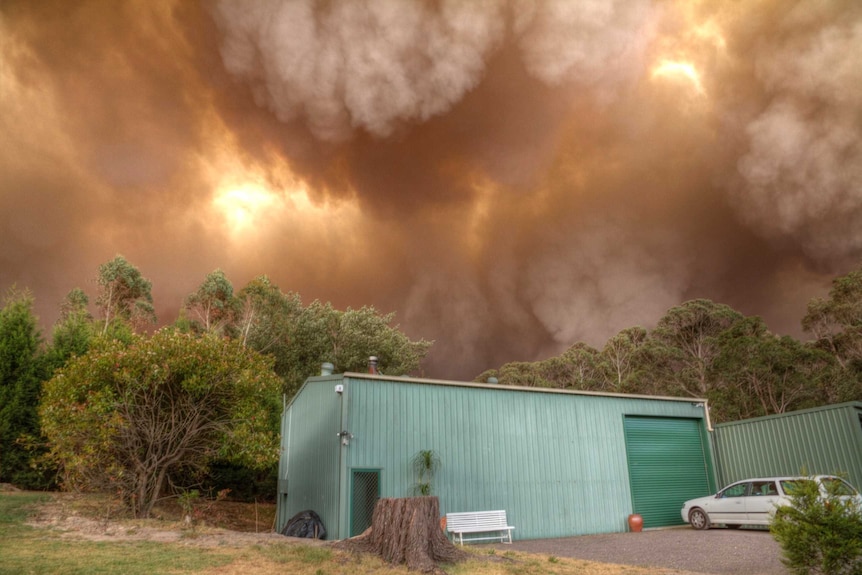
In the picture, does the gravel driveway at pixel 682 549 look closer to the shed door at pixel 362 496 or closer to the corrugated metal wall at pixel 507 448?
the corrugated metal wall at pixel 507 448

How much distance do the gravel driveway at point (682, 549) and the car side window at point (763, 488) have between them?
0.90 m

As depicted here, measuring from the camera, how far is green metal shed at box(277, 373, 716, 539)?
1295 cm

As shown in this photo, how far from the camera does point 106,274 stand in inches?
1298

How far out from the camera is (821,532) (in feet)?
21.3

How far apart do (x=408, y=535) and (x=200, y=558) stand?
3.10 metres

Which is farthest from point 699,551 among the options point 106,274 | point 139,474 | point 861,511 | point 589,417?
point 106,274

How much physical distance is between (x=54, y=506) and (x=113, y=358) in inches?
147

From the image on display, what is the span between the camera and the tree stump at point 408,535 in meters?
8.45

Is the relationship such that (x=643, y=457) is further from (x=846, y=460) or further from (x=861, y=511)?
(x=861, y=511)

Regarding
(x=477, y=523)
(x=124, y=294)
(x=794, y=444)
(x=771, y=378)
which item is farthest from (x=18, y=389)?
(x=771, y=378)

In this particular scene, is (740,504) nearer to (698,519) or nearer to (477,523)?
(698,519)

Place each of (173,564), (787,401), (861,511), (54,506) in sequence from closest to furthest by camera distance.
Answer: (861,511), (173,564), (54,506), (787,401)

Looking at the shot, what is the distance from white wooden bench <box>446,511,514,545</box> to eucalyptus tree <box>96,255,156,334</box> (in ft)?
89.0

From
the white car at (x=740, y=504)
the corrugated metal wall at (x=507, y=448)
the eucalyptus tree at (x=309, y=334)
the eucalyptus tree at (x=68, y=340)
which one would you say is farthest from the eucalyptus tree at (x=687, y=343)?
the eucalyptus tree at (x=68, y=340)
